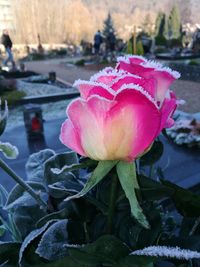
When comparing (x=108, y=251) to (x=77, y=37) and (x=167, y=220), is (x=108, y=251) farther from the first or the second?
(x=77, y=37)

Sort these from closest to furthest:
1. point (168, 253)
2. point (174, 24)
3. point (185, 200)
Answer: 1. point (168, 253)
2. point (185, 200)
3. point (174, 24)

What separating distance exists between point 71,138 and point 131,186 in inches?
3.5

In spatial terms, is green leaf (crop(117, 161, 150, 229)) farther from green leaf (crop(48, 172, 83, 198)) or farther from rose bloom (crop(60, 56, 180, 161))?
green leaf (crop(48, 172, 83, 198))

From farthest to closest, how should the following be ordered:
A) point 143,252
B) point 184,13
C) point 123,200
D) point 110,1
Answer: point 110,1, point 184,13, point 123,200, point 143,252

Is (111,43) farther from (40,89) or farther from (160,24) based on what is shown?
(160,24)

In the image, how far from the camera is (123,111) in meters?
0.33

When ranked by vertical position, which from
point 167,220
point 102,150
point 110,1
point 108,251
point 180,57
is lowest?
point 180,57

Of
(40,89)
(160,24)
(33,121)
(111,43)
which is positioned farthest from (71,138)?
(160,24)

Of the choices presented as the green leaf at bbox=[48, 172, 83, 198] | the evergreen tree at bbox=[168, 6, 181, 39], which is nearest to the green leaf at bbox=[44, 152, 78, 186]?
the green leaf at bbox=[48, 172, 83, 198]

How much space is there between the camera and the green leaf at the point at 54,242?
402 millimetres

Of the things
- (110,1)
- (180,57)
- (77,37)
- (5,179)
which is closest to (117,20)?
(110,1)

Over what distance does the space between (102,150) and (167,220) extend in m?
0.30

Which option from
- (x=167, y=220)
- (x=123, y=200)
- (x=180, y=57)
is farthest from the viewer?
(x=180, y=57)

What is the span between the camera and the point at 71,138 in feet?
1.24
